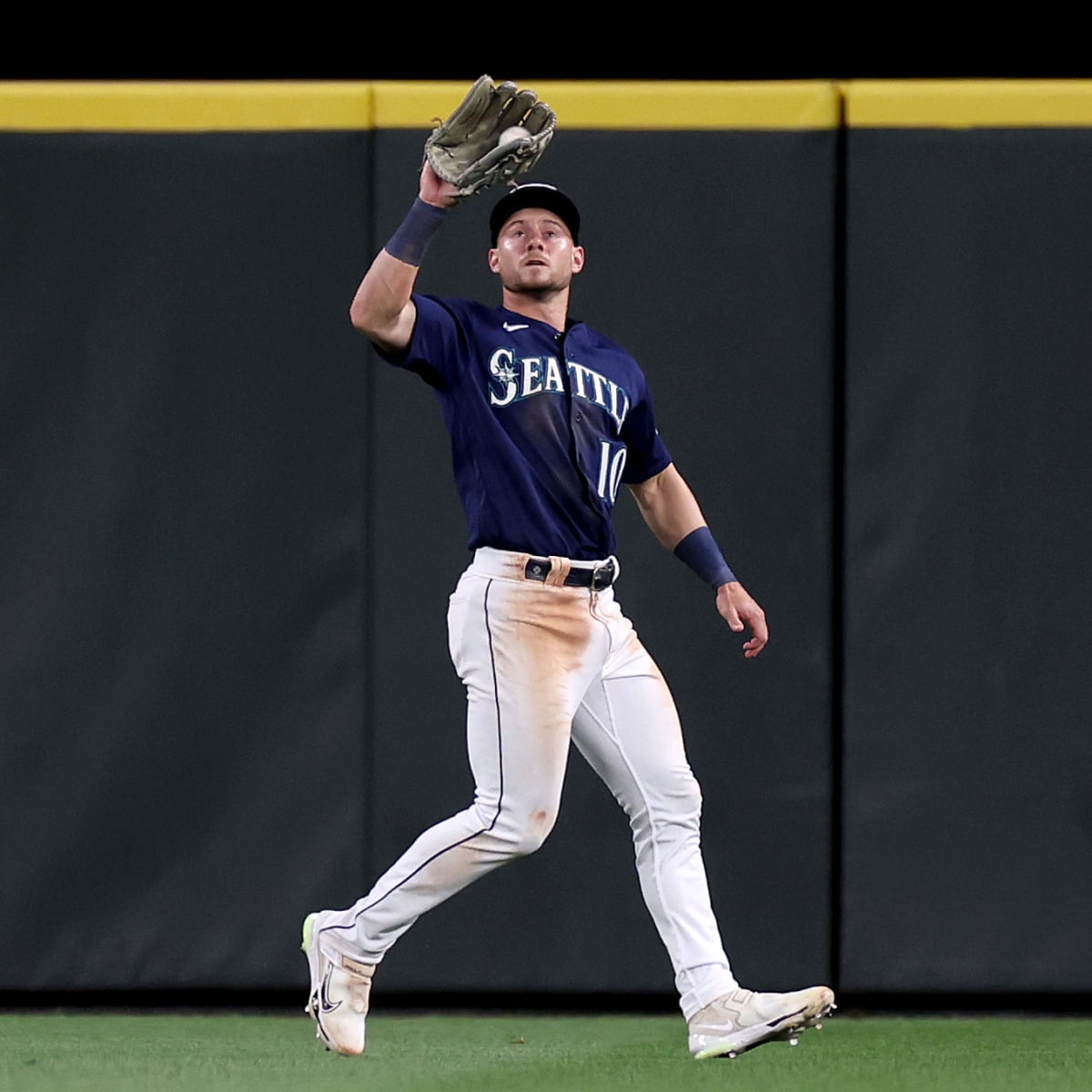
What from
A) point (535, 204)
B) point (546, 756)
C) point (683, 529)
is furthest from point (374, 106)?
point (546, 756)

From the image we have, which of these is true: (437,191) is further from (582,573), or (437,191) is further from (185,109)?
(185,109)

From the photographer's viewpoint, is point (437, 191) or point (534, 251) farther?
point (534, 251)

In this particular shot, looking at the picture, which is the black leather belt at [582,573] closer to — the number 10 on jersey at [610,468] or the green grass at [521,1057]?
the number 10 on jersey at [610,468]

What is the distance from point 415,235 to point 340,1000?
1611mm

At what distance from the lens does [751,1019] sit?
4.28 metres

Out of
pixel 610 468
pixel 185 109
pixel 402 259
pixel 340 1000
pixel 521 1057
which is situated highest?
pixel 185 109

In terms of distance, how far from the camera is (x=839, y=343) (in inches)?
211

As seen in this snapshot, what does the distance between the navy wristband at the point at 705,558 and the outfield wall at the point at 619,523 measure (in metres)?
0.58

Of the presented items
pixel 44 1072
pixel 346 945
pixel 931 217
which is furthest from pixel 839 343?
pixel 44 1072

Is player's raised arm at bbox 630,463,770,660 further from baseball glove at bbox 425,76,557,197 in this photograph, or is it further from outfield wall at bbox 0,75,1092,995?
baseball glove at bbox 425,76,557,197

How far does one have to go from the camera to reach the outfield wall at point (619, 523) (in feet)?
17.4

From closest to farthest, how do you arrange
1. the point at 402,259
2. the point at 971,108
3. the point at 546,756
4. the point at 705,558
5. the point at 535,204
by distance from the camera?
the point at 402,259, the point at 546,756, the point at 535,204, the point at 705,558, the point at 971,108

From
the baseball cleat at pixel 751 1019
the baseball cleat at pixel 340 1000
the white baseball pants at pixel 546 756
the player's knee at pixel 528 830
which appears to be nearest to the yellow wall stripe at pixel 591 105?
the white baseball pants at pixel 546 756

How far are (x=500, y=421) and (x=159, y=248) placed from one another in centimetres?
141
